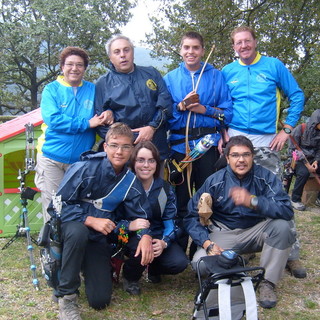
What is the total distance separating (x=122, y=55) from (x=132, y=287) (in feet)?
7.00

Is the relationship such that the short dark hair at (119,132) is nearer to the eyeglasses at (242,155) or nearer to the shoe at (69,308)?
the eyeglasses at (242,155)

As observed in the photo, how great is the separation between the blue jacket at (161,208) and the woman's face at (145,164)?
142 millimetres

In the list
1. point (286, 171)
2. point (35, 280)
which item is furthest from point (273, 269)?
point (286, 171)

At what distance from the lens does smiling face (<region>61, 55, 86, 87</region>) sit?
4000 millimetres

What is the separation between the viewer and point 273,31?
34.4 ft

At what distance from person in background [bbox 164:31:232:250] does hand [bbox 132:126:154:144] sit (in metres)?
0.35

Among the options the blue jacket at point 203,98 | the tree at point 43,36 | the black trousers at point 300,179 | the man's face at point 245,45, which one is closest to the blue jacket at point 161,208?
the blue jacket at point 203,98

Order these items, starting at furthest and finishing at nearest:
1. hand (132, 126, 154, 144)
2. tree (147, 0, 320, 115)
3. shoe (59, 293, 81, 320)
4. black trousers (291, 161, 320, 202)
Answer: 1. tree (147, 0, 320, 115)
2. black trousers (291, 161, 320, 202)
3. hand (132, 126, 154, 144)
4. shoe (59, 293, 81, 320)

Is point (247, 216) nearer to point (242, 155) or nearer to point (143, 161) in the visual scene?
point (242, 155)

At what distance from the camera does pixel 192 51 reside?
406 centimetres

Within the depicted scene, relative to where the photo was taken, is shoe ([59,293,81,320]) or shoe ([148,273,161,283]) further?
shoe ([148,273,161,283])

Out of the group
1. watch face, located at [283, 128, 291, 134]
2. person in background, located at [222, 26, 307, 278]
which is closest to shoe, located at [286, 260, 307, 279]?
person in background, located at [222, 26, 307, 278]

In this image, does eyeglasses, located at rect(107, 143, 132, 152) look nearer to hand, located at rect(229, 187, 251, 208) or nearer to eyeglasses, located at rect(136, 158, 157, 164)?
eyeglasses, located at rect(136, 158, 157, 164)

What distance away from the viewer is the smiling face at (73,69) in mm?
4000
